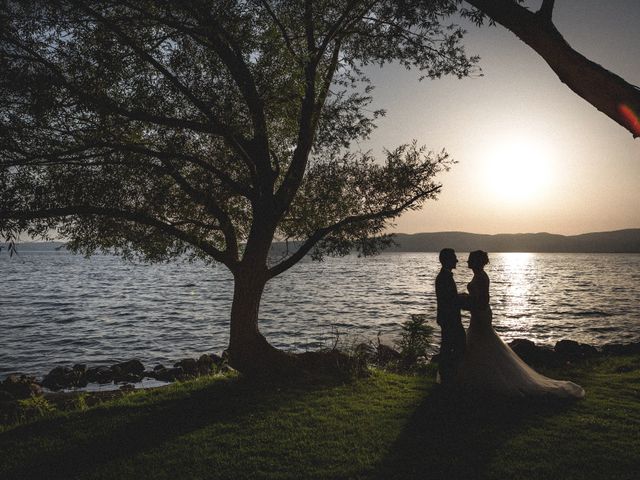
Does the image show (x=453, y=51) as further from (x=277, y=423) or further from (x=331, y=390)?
(x=277, y=423)

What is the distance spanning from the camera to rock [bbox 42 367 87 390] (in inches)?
786

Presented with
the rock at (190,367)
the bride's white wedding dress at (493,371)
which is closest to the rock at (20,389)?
the rock at (190,367)

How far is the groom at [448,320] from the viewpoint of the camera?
356 inches

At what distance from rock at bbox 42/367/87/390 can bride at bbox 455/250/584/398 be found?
61.7 ft

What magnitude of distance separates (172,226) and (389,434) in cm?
818

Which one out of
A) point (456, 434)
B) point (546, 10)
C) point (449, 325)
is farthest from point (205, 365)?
point (546, 10)

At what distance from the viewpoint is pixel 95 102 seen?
9102 millimetres

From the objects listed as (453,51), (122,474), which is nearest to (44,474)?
(122,474)

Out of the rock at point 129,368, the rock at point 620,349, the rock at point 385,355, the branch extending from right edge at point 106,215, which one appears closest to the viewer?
the branch extending from right edge at point 106,215

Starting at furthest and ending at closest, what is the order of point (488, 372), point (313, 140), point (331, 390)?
point (313, 140) → point (331, 390) → point (488, 372)

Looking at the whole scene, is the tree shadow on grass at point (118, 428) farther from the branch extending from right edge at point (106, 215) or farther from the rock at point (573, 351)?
the rock at point (573, 351)

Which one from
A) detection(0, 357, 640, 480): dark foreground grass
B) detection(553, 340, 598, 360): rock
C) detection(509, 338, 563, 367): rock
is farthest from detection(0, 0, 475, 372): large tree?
detection(553, 340, 598, 360): rock

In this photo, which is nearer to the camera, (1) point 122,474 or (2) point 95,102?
(1) point 122,474

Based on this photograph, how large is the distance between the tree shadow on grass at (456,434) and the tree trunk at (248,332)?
4.98 meters
